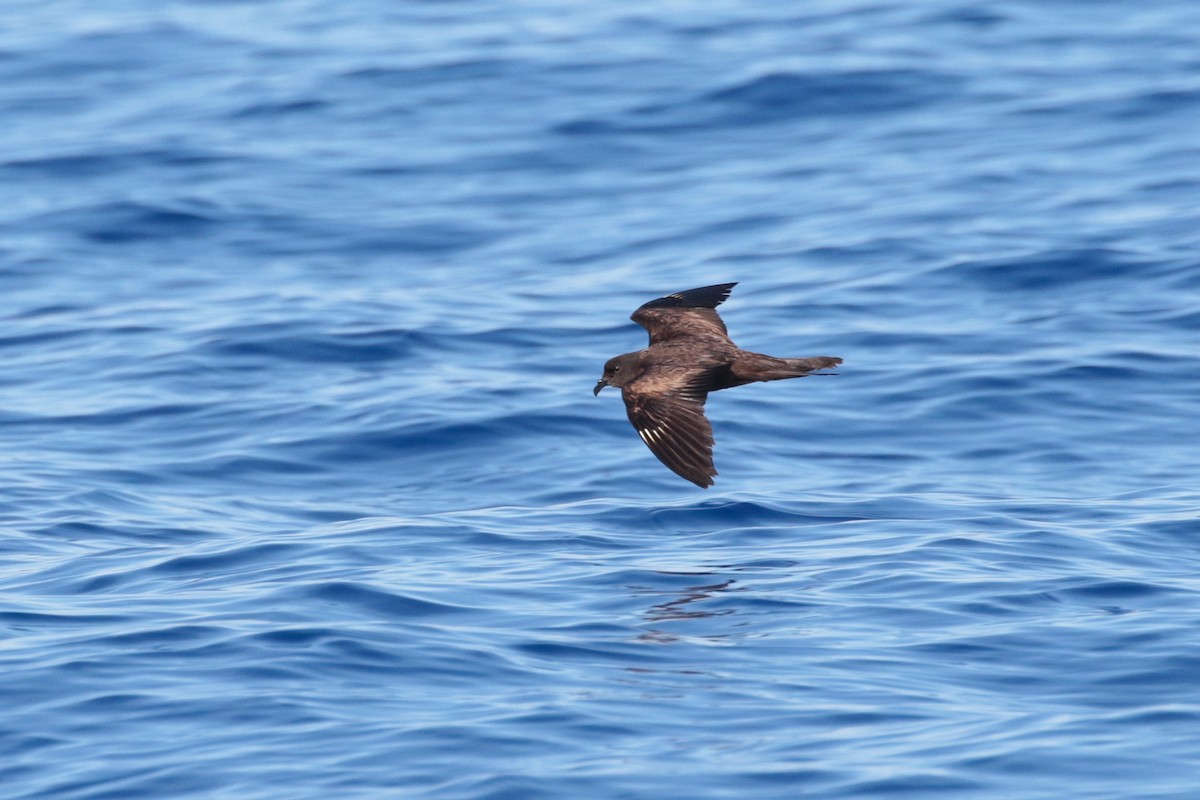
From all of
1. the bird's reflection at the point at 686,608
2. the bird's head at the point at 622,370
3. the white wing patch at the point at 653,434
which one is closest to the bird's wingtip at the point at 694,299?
the bird's head at the point at 622,370

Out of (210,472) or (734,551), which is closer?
(734,551)

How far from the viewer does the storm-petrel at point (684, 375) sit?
25.4 feet

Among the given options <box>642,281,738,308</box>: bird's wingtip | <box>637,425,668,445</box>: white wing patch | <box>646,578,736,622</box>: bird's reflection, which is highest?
<box>642,281,738,308</box>: bird's wingtip

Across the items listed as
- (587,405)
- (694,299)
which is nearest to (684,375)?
(694,299)

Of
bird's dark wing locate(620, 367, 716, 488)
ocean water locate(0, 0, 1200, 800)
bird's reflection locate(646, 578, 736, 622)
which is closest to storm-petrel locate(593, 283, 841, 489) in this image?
bird's dark wing locate(620, 367, 716, 488)

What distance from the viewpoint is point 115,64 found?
63.2ft

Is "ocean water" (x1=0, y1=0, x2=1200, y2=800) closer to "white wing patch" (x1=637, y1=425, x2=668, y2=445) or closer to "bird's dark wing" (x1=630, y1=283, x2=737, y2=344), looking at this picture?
"white wing patch" (x1=637, y1=425, x2=668, y2=445)

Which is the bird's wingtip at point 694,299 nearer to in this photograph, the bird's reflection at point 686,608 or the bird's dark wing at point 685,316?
the bird's dark wing at point 685,316

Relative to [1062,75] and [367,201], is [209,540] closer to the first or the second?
[367,201]

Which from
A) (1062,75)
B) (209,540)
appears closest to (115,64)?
(1062,75)

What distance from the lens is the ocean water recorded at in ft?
20.3

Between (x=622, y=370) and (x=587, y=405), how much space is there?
6.29 ft

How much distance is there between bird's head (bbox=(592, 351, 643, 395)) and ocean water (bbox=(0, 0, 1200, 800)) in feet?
2.44

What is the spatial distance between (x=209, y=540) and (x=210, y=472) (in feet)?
4.07
